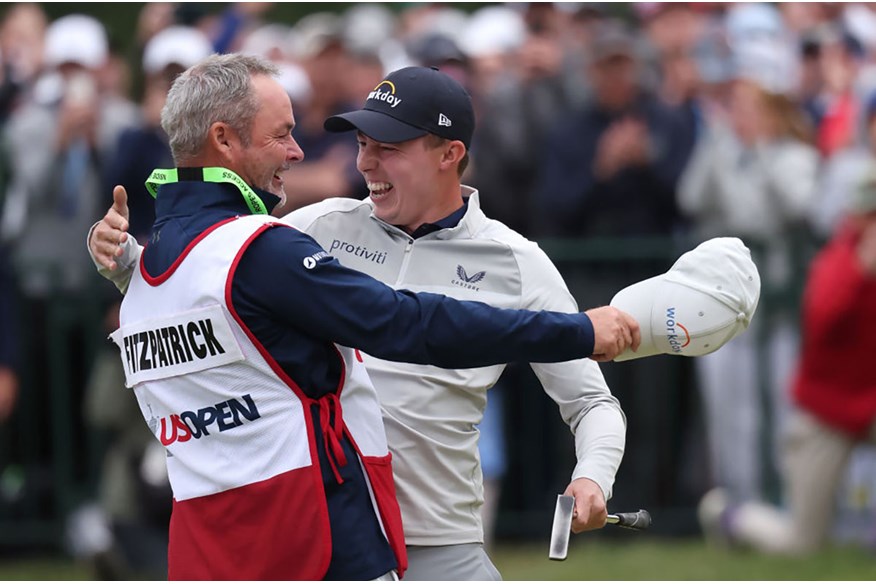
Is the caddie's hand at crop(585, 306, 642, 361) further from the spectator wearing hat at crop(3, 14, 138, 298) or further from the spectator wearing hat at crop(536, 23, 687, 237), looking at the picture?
the spectator wearing hat at crop(3, 14, 138, 298)

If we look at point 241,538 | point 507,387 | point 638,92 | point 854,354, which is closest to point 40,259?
point 507,387

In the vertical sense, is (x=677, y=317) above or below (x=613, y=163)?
above

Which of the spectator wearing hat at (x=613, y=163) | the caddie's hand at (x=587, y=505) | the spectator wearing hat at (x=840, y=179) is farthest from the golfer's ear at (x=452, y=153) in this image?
the spectator wearing hat at (x=840, y=179)

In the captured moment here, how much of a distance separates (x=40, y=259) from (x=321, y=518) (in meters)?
6.02

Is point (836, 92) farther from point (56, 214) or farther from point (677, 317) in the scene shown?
point (677, 317)

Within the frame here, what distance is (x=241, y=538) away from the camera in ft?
14.0

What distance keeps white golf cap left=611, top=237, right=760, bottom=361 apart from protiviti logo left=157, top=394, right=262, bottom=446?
3.35 ft

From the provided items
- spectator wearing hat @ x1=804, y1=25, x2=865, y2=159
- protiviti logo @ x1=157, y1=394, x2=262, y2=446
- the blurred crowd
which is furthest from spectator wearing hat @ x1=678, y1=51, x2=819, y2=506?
protiviti logo @ x1=157, y1=394, x2=262, y2=446

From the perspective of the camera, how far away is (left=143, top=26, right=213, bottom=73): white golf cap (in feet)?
33.4

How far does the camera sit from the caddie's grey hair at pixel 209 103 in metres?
4.39

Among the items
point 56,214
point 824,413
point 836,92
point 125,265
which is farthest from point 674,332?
point 836,92

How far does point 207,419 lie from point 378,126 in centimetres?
114

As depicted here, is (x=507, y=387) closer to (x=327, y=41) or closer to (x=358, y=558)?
(x=327, y=41)

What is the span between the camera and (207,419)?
4.29 metres
